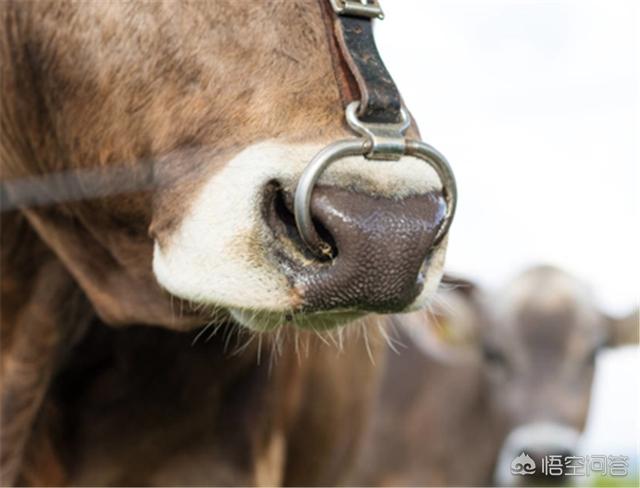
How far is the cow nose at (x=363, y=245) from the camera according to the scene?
227cm

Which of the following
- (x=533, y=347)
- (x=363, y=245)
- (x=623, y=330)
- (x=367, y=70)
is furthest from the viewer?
(x=623, y=330)

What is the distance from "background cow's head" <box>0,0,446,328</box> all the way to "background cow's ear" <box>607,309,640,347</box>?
7.11 m

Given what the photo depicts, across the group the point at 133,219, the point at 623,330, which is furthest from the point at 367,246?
the point at 623,330

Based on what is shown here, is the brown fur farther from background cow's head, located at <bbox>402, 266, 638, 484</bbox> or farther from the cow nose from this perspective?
background cow's head, located at <bbox>402, 266, 638, 484</bbox>

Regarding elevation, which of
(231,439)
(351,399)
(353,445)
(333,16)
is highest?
(333,16)

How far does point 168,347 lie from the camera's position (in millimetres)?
3510

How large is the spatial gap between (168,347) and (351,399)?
4.85 ft

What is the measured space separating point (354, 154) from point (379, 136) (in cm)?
7

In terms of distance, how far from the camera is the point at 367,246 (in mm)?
2289

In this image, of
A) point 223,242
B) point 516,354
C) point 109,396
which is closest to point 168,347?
point 109,396

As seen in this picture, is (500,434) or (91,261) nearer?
(91,261)

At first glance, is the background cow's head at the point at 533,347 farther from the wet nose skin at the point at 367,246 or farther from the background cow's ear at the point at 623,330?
the wet nose skin at the point at 367,246

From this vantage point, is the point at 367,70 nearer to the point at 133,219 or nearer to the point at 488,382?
the point at 133,219

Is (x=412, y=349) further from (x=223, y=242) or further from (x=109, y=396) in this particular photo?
(x=223, y=242)
